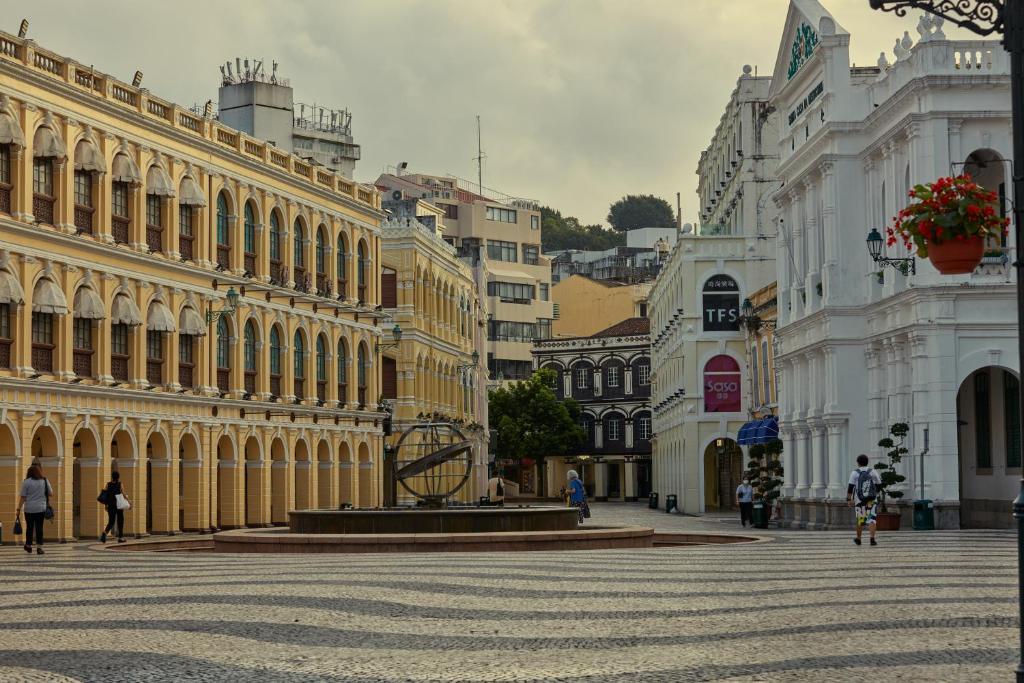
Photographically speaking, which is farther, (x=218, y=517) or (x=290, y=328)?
(x=290, y=328)

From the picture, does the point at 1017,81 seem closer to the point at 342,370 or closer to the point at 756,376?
the point at 342,370

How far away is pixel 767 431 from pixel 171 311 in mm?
21532

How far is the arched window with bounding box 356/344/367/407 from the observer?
6869 cm

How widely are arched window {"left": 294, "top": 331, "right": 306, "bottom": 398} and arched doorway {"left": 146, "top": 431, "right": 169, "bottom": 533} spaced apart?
38.0 ft

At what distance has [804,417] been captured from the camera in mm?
50344

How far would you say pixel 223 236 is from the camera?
56.2m

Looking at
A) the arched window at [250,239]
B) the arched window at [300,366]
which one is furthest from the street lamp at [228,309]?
the arched window at [300,366]

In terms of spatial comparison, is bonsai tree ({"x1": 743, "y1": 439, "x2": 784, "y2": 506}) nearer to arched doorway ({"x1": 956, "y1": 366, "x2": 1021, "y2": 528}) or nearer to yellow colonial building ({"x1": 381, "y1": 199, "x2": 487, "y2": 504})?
arched doorway ({"x1": 956, "y1": 366, "x2": 1021, "y2": 528})

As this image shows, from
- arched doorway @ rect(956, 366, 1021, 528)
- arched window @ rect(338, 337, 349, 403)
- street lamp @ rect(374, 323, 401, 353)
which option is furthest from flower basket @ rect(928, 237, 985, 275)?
arched window @ rect(338, 337, 349, 403)

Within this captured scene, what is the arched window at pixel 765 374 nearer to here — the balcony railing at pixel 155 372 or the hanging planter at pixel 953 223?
the balcony railing at pixel 155 372

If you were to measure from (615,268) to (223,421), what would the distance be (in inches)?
3985

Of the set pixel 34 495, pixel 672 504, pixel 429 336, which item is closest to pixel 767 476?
pixel 672 504

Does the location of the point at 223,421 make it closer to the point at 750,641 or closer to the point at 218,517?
the point at 218,517

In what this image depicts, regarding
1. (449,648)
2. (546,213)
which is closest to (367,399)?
(449,648)
